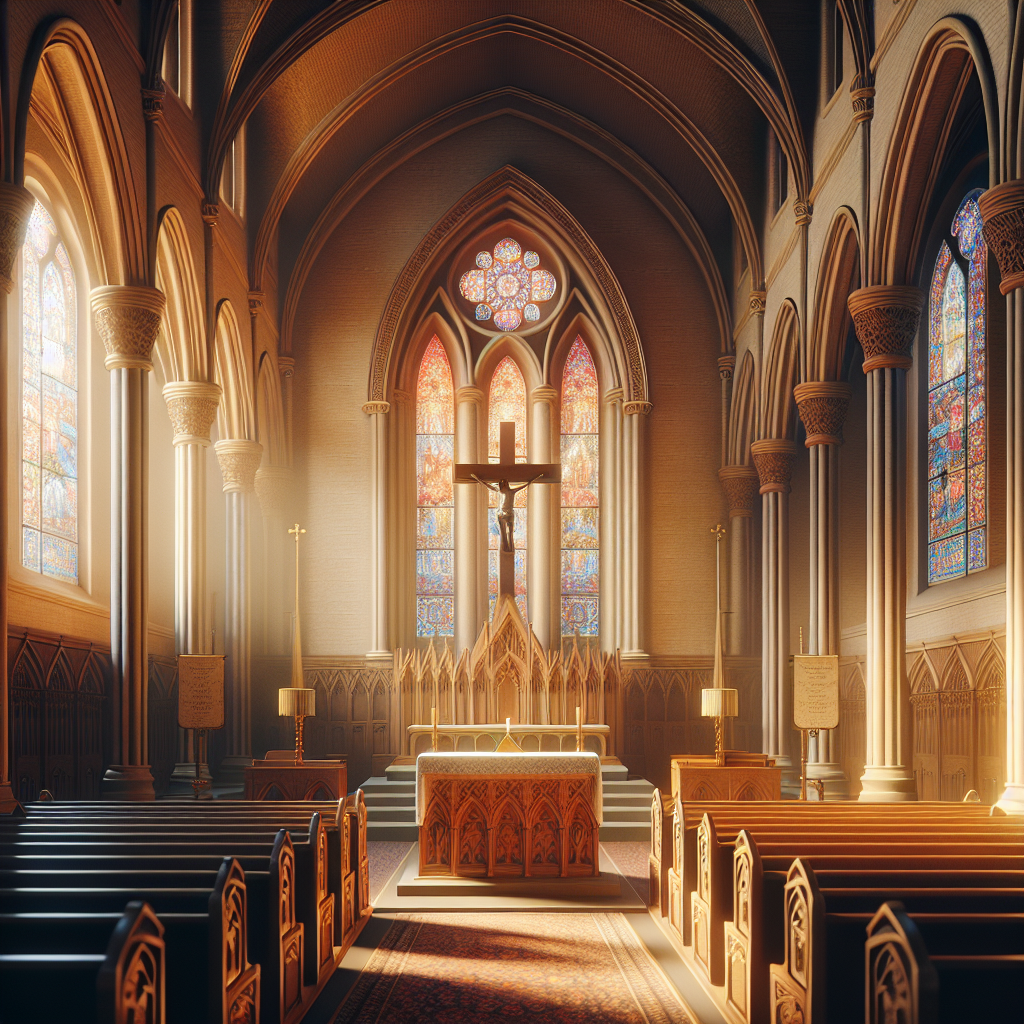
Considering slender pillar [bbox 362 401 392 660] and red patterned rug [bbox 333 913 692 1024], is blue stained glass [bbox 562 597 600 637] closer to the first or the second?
slender pillar [bbox 362 401 392 660]

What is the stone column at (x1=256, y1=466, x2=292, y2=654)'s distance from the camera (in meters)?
18.5

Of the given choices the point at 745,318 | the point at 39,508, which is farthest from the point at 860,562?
the point at 39,508

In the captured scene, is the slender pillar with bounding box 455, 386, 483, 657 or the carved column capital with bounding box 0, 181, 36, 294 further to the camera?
the slender pillar with bounding box 455, 386, 483, 657

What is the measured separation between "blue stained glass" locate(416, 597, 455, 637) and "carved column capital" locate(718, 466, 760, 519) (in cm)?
488

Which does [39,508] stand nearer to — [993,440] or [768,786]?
[768,786]

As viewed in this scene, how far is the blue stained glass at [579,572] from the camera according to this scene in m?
19.2

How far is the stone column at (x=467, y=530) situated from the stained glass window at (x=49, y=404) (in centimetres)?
677

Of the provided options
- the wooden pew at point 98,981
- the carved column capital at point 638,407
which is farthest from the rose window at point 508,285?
the wooden pew at point 98,981

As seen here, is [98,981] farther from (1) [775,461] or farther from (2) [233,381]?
(1) [775,461]

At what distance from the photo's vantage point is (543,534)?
62.2 ft

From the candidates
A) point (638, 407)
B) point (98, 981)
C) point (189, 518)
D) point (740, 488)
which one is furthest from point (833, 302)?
point (98, 981)

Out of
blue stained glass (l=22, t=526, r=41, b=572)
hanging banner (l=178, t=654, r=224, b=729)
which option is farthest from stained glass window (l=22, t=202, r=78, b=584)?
hanging banner (l=178, t=654, r=224, b=729)

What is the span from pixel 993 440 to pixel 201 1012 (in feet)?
34.1

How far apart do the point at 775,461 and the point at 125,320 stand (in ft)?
30.8
